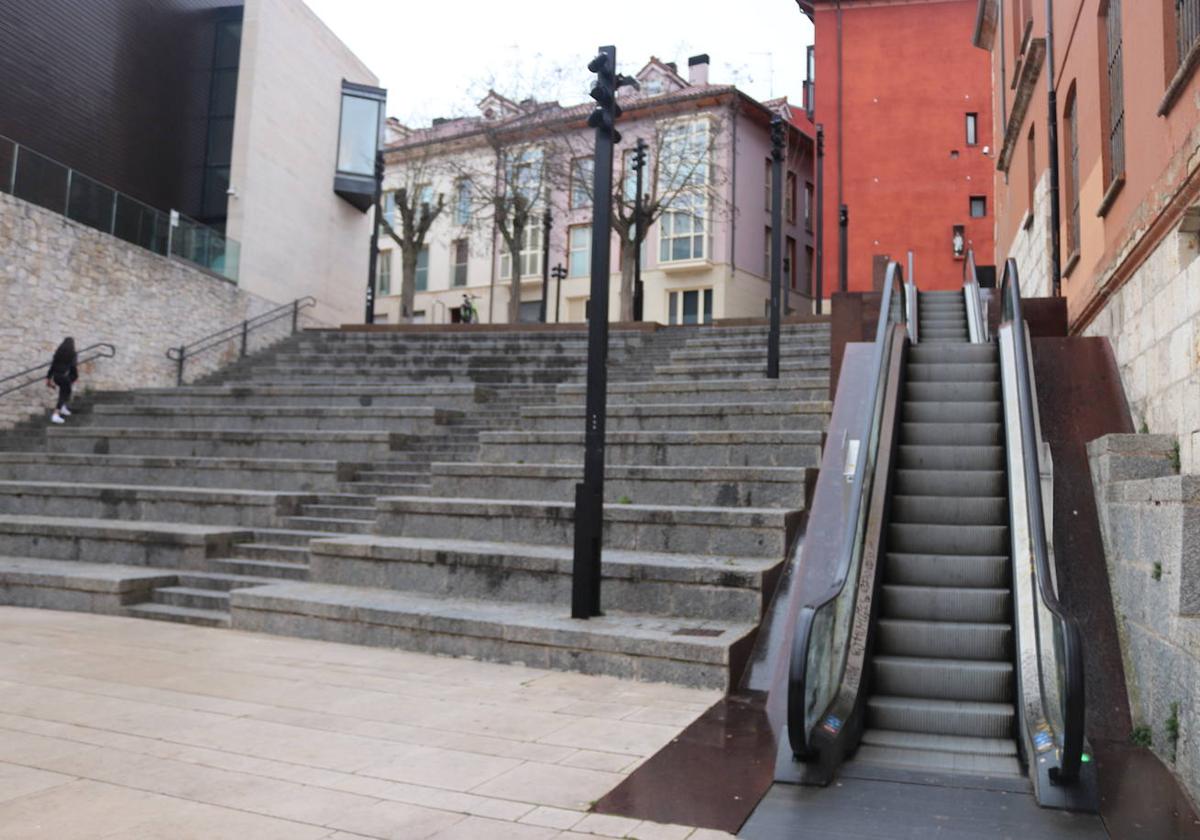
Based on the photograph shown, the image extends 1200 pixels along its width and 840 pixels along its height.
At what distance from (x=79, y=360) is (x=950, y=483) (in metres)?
16.1

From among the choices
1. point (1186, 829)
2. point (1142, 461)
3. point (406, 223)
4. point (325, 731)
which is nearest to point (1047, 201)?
point (1142, 461)

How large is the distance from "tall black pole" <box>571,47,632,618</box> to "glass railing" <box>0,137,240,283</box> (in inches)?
528

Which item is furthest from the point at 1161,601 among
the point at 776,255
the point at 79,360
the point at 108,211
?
the point at 108,211

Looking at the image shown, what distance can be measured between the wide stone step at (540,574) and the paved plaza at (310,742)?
98cm

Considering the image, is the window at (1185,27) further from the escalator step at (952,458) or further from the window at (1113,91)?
the escalator step at (952,458)

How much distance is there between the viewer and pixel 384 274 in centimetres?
4772

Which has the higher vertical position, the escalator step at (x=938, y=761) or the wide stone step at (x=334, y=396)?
→ the wide stone step at (x=334, y=396)

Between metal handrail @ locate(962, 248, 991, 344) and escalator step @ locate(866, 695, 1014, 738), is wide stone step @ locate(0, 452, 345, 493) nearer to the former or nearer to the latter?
metal handrail @ locate(962, 248, 991, 344)

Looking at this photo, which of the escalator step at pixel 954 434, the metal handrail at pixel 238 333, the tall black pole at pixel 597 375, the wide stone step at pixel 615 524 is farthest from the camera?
the metal handrail at pixel 238 333

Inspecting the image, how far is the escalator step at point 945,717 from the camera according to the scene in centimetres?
523

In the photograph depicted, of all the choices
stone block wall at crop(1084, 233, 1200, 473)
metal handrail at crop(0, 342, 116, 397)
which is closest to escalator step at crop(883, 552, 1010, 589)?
stone block wall at crop(1084, 233, 1200, 473)

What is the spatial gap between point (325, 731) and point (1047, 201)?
40.1 ft

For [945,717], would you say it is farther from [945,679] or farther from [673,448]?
[673,448]

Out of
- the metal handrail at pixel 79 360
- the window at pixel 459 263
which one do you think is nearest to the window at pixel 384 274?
the window at pixel 459 263
